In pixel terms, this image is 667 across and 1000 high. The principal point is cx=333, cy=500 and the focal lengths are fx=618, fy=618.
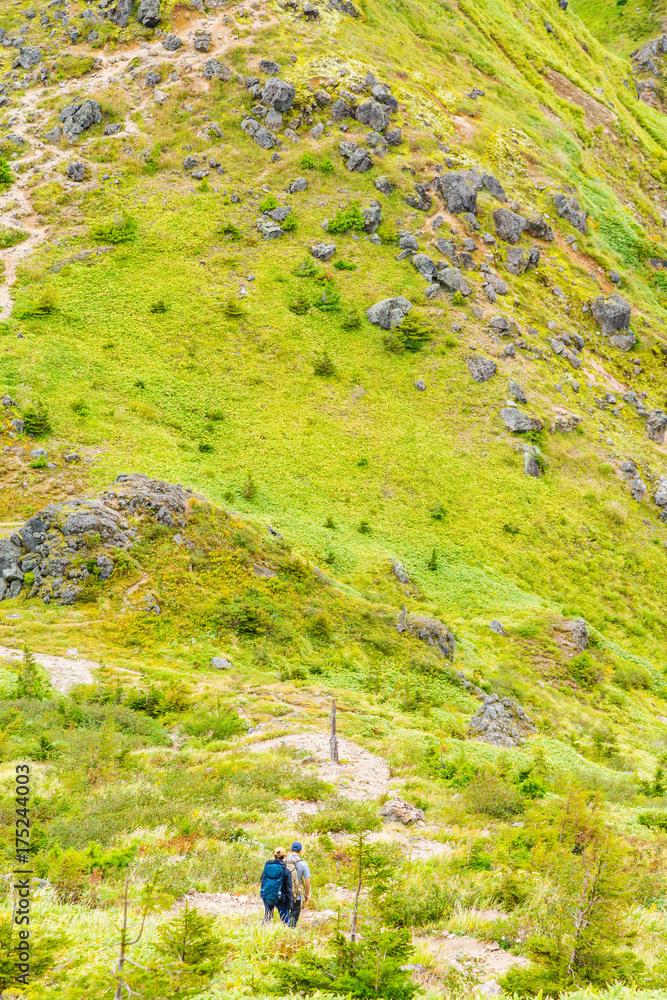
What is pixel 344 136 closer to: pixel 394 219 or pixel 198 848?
pixel 394 219

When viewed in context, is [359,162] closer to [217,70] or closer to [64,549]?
[217,70]

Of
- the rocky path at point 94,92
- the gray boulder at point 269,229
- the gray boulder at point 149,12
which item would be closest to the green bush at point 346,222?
the gray boulder at point 269,229

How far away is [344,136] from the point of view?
175 ft

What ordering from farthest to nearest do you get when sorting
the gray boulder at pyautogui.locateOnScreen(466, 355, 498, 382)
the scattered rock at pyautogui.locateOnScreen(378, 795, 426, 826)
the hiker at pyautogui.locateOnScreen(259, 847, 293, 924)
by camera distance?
the gray boulder at pyautogui.locateOnScreen(466, 355, 498, 382) → the scattered rock at pyautogui.locateOnScreen(378, 795, 426, 826) → the hiker at pyautogui.locateOnScreen(259, 847, 293, 924)

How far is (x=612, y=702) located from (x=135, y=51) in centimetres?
6647

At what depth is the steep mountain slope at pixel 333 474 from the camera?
10281 mm

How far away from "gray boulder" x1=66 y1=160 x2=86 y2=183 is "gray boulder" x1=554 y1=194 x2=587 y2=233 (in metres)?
42.5

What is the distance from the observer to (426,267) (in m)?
47.3

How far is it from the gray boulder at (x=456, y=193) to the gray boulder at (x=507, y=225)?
2.16 meters

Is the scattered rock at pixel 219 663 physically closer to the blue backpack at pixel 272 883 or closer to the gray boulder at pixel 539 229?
the blue backpack at pixel 272 883

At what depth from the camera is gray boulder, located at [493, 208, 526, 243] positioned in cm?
5269

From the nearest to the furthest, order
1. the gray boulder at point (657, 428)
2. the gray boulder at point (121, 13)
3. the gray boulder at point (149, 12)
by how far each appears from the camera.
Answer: the gray boulder at point (657, 428)
the gray boulder at point (149, 12)
the gray boulder at point (121, 13)

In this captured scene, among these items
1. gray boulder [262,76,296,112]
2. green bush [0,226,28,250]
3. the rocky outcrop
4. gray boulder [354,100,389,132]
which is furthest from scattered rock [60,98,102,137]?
the rocky outcrop

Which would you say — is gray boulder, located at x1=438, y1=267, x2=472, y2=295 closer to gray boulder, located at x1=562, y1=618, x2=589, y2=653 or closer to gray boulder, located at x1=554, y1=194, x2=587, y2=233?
gray boulder, located at x1=554, y1=194, x2=587, y2=233
